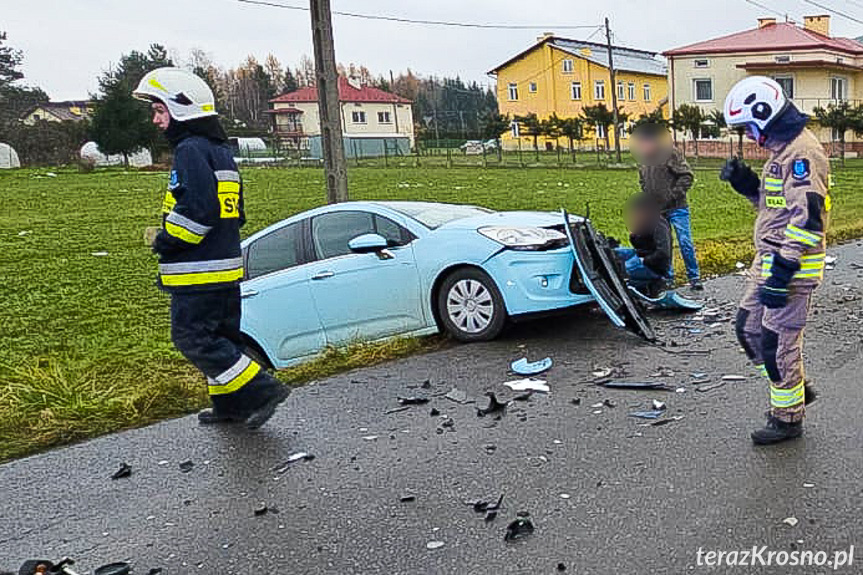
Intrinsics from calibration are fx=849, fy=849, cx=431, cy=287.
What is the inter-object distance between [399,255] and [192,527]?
363cm

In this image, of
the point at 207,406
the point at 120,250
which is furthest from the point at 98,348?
the point at 120,250

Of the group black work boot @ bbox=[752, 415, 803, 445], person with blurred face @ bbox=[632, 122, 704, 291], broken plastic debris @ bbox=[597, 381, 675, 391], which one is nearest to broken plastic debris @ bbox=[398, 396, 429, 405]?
broken plastic debris @ bbox=[597, 381, 675, 391]

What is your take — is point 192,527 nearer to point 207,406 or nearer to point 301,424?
point 301,424

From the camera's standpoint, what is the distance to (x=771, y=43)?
4703 cm

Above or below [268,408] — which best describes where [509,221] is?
above

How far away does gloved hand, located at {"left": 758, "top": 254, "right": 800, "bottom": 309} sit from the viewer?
4031 mm

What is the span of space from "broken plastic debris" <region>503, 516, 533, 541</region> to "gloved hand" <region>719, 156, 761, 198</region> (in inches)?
84.0

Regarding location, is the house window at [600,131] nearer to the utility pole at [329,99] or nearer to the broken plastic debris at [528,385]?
the utility pole at [329,99]

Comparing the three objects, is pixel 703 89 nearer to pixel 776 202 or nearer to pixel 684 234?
pixel 684 234

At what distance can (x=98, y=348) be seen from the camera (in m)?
8.62

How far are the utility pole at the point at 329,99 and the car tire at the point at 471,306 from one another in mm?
3337

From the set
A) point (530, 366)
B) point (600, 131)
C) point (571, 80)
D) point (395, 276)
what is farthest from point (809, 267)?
point (571, 80)

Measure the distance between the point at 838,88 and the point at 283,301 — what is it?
157ft

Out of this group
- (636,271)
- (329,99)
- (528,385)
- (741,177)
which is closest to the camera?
(741,177)
